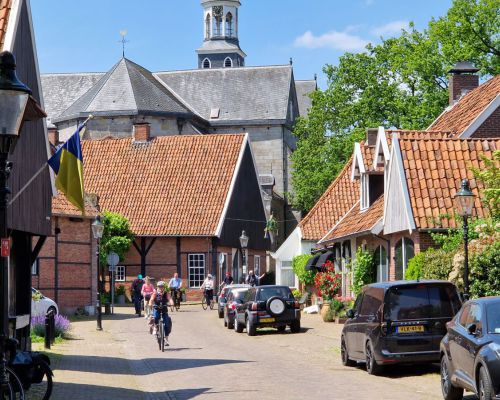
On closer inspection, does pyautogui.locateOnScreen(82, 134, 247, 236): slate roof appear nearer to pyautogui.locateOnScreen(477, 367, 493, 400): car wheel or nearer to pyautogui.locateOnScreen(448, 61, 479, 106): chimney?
pyautogui.locateOnScreen(448, 61, 479, 106): chimney

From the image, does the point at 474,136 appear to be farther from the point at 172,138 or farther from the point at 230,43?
the point at 230,43

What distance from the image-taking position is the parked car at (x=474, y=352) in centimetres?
1223

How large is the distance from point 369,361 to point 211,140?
143 ft

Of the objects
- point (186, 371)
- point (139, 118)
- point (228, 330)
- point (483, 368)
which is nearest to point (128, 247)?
point (228, 330)

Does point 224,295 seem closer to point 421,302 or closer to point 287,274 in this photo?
point 287,274

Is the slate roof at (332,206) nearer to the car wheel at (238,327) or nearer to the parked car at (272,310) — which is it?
the car wheel at (238,327)

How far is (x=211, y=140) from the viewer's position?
6144 centimetres

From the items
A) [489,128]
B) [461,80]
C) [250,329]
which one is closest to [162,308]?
[250,329]

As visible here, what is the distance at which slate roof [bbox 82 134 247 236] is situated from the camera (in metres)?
56.7

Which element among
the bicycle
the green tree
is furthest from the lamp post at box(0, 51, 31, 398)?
the green tree

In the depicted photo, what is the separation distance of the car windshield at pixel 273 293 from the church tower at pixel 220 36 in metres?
82.8

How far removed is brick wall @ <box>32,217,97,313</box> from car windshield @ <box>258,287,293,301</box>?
1236 centimetres

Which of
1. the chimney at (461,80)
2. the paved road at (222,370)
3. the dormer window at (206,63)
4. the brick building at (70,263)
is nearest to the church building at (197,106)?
the dormer window at (206,63)

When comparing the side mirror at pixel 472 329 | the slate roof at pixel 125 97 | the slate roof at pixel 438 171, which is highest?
the slate roof at pixel 125 97
